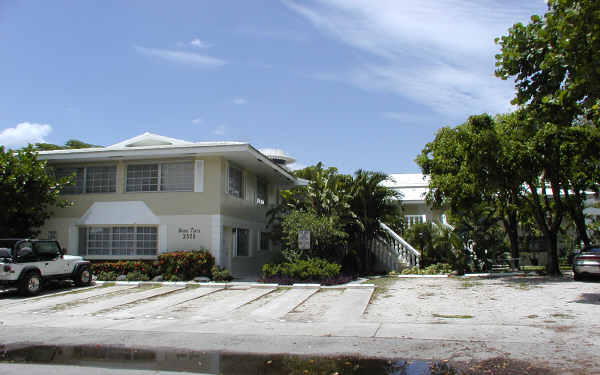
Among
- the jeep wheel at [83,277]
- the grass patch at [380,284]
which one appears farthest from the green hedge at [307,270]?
the jeep wheel at [83,277]

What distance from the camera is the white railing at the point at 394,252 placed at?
21.3 metres

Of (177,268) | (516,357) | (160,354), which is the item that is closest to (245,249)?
(177,268)

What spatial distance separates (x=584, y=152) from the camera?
16.1 meters

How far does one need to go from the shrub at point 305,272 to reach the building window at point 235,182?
4413 mm

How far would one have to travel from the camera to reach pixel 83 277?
55.6ft

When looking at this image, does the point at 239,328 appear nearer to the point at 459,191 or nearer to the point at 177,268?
the point at 177,268

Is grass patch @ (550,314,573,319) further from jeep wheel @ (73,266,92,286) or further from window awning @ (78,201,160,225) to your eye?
jeep wheel @ (73,266,92,286)

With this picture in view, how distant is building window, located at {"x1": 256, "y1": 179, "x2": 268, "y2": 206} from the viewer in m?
24.2

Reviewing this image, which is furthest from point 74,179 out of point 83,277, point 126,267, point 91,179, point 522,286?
point 522,286

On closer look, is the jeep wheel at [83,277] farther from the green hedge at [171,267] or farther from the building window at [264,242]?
the building window at [264,242]

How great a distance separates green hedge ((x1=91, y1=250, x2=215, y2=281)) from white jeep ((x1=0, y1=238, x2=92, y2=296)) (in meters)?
1.82

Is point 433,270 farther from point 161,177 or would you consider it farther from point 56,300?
point 56,300

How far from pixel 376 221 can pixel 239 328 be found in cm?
1216

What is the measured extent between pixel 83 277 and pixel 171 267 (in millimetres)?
2940
